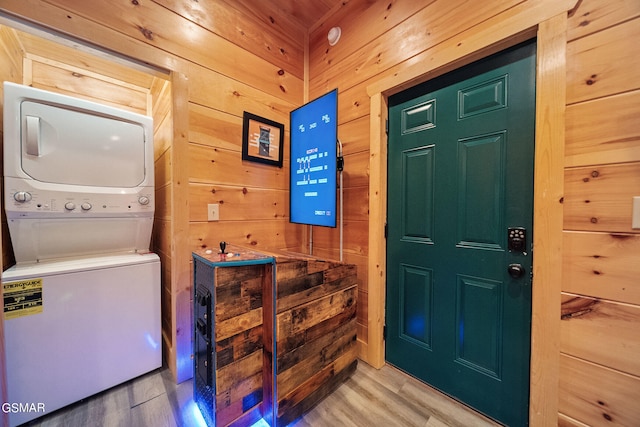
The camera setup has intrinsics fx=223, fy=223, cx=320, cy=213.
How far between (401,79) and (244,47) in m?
1.29

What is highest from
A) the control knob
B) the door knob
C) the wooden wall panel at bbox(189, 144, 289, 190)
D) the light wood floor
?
the wooden wall panel at bbox(189, 144, 289, 190)

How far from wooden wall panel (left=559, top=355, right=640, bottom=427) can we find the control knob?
2910mm

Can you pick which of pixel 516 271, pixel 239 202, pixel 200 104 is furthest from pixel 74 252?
pixel 516 271

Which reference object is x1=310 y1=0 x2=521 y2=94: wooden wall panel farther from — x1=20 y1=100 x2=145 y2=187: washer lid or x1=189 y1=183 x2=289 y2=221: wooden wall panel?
x1=20 y1=100 x2=145 y2=187: washer lid

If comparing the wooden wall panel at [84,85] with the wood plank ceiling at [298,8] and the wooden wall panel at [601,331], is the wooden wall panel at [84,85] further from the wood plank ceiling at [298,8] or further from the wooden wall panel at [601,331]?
the wooden wall panel at [601,331]

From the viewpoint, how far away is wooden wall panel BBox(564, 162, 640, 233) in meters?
0.92

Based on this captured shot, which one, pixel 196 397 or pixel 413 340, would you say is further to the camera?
pixel 413 340

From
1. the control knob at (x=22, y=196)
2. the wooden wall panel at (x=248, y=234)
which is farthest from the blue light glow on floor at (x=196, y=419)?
the control knob at (x=22, y=196)

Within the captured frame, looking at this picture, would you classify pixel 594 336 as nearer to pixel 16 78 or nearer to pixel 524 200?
pixel 524 200

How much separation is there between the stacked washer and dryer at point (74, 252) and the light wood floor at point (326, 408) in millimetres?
88

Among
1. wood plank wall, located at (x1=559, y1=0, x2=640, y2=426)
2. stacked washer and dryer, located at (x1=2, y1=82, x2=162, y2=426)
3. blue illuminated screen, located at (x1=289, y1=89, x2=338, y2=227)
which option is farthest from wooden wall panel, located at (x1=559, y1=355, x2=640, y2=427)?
stacked washer and dryer, located at (x1=2, y1=82, x2=162, y2=426)

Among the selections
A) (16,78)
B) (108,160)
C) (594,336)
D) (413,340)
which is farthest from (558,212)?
(16,78)

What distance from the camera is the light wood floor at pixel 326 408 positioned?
1.25 meters

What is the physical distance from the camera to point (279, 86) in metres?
2.05
